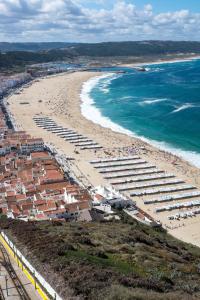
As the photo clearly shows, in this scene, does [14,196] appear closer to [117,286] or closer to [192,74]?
[117,286]

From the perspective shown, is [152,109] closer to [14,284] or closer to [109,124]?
[109,124]

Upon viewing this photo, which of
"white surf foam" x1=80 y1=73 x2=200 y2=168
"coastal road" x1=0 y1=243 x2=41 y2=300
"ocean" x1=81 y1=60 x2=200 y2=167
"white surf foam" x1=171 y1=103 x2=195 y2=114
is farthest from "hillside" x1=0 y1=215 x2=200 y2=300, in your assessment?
"white surf foam" x1=171 y1=103 x2=195 y2=114

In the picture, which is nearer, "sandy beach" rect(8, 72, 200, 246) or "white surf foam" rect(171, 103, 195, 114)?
"sandy beach" rect(8, 72, 200, 246)

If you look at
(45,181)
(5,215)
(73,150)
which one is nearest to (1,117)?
(73,150)

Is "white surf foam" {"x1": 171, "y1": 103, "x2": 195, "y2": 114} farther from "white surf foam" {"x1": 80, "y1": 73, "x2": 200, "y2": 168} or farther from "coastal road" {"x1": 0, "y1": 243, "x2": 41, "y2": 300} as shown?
"coastal road" {"x1": 0, "y1": 243, "x2": 41, "y2": 300}

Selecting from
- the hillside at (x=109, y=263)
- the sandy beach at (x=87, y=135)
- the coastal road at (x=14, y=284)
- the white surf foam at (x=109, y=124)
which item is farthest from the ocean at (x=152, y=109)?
the coastal road at (x=14, y=284)

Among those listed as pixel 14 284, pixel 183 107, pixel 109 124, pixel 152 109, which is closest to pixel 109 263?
pixel 14 284
